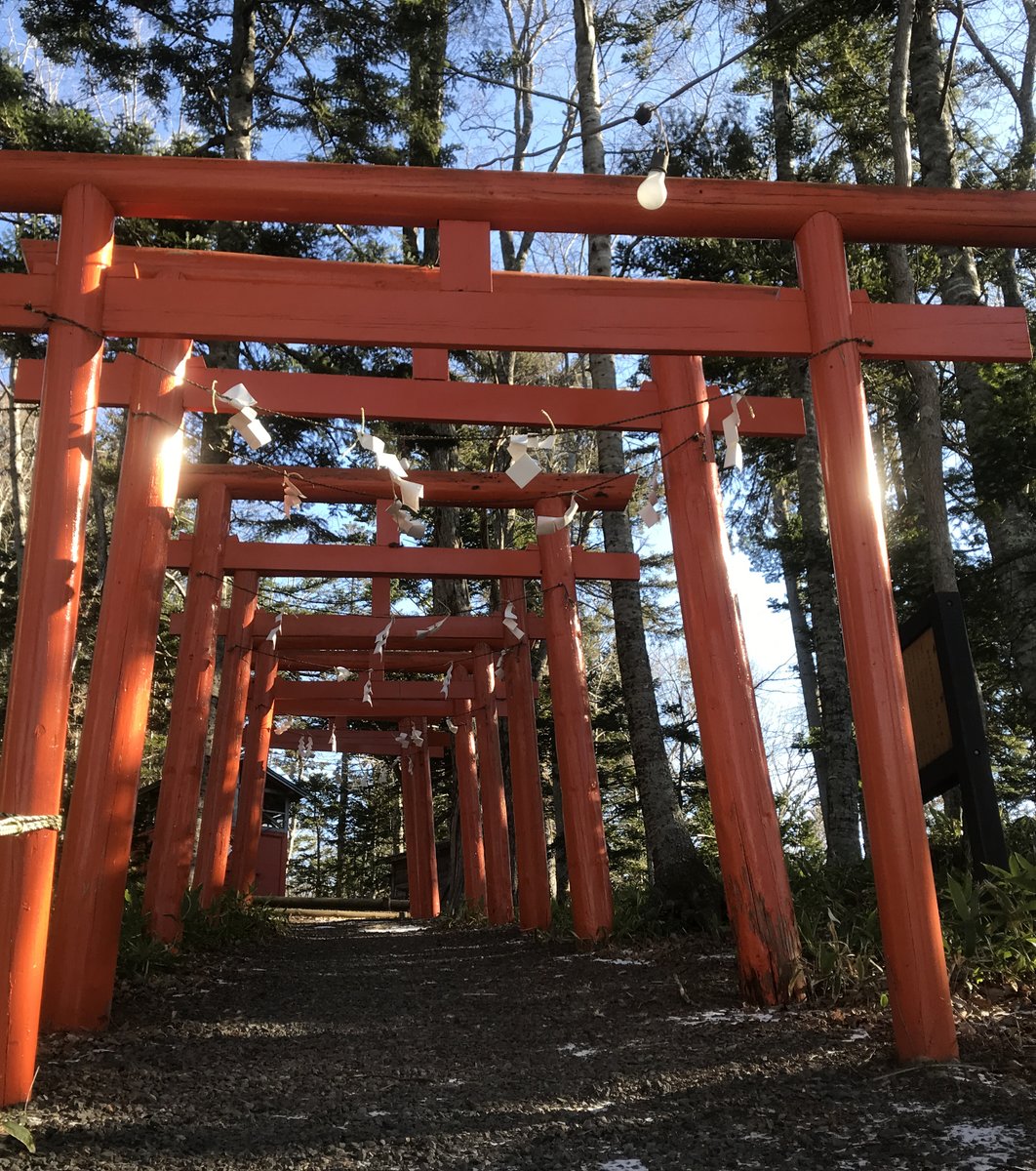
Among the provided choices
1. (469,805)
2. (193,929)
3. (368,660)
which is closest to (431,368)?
(193,929)

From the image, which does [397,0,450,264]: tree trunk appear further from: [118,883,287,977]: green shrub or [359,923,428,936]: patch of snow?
[359,923,428,936]: patch of snow

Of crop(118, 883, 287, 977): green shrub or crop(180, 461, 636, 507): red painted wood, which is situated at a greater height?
crop(180, 461, 636, 507): red painted wood

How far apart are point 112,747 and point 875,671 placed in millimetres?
3604

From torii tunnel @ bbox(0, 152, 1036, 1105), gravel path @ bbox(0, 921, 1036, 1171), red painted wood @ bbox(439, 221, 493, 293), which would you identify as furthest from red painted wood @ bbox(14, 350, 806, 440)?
gravel path @ bbox(0, 921, 1036, 1171)

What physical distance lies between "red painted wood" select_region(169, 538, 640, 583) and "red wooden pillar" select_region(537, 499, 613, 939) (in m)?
0.50

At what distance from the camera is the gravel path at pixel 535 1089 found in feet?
9.70

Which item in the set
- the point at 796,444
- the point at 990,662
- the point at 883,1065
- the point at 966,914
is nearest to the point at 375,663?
the point at 796,444

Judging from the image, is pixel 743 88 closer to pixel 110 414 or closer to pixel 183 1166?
pixel 183 1166

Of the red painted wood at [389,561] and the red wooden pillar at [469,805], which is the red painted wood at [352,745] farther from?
the red painted wood at [389,561]

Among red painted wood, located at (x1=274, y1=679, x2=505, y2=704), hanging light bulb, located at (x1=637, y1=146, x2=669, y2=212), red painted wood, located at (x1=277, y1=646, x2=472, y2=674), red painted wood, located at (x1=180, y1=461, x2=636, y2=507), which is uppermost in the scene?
red painted wood, located at (x1=180, y1=461, x2=636, y2=507)

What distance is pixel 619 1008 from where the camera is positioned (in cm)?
534

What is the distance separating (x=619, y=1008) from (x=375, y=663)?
770 cm

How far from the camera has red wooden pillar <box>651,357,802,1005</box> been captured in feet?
16.2

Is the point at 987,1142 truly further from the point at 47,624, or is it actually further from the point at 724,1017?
the point at 47,624
